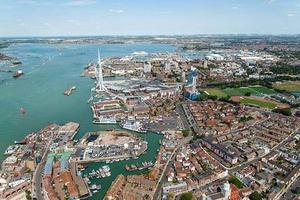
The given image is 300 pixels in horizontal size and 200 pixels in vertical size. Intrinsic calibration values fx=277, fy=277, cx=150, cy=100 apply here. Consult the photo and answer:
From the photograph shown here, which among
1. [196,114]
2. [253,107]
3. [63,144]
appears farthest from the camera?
[253,107]

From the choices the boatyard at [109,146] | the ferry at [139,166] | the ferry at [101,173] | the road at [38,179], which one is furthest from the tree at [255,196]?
the road at [38,179]

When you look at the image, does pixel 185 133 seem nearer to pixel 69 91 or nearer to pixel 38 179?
pixel 38 179

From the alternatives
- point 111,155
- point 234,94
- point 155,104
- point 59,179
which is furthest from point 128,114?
point 234,94

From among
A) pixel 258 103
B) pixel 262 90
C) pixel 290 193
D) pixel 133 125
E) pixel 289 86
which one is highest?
pixel 289 86

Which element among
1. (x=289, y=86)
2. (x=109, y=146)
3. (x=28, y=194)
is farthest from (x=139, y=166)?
(x=289, y=86)

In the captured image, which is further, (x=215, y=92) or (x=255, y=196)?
(x=215, y=92)

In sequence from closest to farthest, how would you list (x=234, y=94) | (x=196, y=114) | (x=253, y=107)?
(x=196, y=114)
(x=253, y=107)
(x=234, y=94)

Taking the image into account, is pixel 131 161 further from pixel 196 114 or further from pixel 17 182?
pixel 196 114
